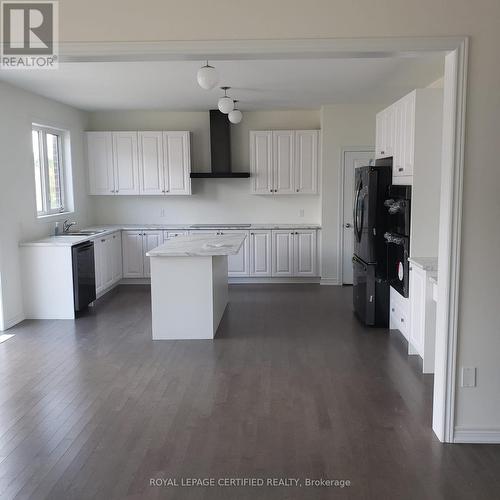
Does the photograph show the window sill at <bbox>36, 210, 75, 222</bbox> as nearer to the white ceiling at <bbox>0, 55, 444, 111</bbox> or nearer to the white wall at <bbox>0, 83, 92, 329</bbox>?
the white wall at <bbox>0, 83, 92, 329</bbox>

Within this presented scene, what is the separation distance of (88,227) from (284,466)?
231 inches

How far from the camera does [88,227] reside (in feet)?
25.2

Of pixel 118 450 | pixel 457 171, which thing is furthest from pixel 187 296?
pixel 457 171

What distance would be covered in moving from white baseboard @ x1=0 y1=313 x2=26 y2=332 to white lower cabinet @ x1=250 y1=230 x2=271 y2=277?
331cm

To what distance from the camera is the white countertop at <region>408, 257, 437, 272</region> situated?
151 inches

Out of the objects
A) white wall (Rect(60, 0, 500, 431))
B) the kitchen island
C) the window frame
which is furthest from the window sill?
white wall (Rect(60, 0, 500, 431))

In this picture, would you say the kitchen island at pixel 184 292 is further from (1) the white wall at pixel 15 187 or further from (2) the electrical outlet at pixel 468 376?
(2) the electrical outlet at pixel 468 376

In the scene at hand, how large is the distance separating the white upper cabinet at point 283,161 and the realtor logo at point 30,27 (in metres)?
4.88

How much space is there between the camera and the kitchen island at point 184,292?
4.87m

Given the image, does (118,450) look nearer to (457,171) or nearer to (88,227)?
(457,171)

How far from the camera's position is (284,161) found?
24.8 ft

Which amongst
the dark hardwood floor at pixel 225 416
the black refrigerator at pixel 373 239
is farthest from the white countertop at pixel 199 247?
the black refrigerator at pixel 373 239

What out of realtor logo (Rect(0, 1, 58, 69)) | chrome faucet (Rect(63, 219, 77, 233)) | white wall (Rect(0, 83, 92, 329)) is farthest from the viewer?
chrome faucet (Rect(63, 219, 77, 233))

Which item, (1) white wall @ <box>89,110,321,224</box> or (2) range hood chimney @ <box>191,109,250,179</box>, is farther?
(1) white wall @ <box>89,110,321,224</box>
